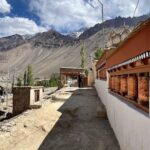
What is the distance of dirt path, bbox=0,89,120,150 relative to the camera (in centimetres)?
1023

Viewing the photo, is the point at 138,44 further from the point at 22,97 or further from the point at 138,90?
the point at 22,97

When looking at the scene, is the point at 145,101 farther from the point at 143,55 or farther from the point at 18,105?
the point at 18,105

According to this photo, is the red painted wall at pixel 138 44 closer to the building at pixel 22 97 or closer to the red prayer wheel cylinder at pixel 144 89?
the red prayer wheel cylinder at pixel 144 89

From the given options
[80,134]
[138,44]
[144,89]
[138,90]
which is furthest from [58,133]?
[138,44]

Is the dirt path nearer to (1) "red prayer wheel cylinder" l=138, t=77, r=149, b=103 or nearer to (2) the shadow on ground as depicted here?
(2) the shadow on ground

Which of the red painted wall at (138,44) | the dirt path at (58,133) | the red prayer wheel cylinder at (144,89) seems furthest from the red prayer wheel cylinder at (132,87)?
the dirt path at (58,133)

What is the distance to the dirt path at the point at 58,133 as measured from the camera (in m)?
10.2

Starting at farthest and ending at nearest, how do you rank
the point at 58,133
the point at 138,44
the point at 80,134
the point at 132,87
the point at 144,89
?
1. the point at 58,133
2. the point at 80,134
3. the point at 132,87
4. the point at 144,89
5. the point at 138,44

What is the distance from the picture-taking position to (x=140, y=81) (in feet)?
21.3

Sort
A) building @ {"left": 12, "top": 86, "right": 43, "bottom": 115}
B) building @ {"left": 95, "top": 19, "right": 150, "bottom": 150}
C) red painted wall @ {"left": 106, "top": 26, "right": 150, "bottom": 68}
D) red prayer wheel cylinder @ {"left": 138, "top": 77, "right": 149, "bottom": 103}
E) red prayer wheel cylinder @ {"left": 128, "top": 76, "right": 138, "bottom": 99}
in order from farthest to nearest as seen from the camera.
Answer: building @ {"left": 12, "top": 86, "right": 43, "bottom": 115} → red prayer wheel cylinder @ {"left": 128, "top": 76, "right": 138, "bottom": 99} → red prayer wheel cylinder @ {"left": 138, "top": 77, "right": 149, "bottom": 103} → building @ {"left": 95, "top": 19, "right": 150, "bottom": 150} → red painted wall @ {"left": 106, "top": 26, "right": 150, "bottom": 68}

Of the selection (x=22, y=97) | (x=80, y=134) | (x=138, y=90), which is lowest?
(x=80, y=134)

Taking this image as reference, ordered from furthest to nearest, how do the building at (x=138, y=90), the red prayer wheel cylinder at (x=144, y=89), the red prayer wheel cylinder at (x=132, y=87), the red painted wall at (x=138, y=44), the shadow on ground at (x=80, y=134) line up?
the shadow on ground at (x=80, y=134)
the red prayer wheel cylinder at (x=132, y=87)
the red prayer wheel cylinder at (x=144, y=89)
the building at (x=138, y=90)
the red painted wall at (x=138, y=44)

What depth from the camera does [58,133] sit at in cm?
1173

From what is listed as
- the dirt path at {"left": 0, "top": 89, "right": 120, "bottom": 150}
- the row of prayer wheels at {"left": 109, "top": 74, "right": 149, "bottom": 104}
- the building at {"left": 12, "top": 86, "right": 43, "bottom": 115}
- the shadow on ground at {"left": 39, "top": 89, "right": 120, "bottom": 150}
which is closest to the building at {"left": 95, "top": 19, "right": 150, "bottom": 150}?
the row of prayer wheels at {"left": 109, "top": 74, "right": 149, "bottom": 104}
